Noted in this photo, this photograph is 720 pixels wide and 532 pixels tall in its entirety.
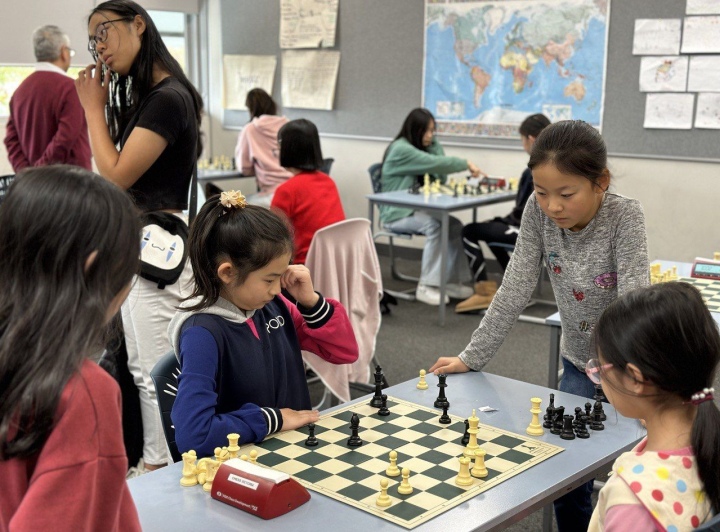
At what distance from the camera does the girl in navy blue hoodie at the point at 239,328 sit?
1.86 metres

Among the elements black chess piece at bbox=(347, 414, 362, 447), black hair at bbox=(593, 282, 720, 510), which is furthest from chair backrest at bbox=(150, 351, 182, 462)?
black hair at bbox=(593, 282, 720, 510)

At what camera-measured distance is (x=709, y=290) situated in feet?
10.9

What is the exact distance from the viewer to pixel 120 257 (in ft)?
3.69

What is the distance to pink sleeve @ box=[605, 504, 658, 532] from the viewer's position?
4.19ft

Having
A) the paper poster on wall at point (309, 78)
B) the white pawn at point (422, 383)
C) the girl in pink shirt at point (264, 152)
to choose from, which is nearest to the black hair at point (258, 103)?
the girl in pink shirt at point (264, 152)

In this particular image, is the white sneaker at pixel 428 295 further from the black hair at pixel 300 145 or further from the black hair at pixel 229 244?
the black hair at pixel 229 244

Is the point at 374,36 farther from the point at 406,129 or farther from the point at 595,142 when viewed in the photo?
the point at 595,142

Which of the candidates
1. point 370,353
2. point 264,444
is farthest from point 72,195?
point 370,353

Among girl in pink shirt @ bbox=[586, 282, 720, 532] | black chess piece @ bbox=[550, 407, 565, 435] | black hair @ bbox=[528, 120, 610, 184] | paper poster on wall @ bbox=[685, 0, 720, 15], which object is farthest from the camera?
paper poster on wall @ bbox=[685, 0, 720, 15]

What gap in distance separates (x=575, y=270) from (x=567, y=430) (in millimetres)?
589

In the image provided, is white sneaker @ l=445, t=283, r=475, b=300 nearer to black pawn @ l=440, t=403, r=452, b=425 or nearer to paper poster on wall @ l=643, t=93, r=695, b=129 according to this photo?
paper poster on wall @ l=643, t=93, r=695, b=129

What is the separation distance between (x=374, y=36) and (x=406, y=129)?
1.64 meters

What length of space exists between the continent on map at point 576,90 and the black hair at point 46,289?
231 inches

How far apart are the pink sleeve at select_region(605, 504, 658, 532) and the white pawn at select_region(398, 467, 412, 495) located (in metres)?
0.40
